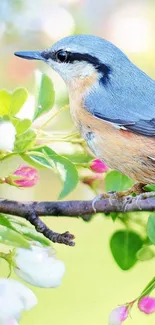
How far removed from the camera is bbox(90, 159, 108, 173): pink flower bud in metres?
1.56

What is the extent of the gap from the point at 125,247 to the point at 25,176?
0.73 ft

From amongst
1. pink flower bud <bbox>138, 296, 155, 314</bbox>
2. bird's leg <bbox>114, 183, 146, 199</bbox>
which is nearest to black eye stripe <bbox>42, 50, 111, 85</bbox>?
bird's leg <bbox>114, 183, 146, 199</bbox>

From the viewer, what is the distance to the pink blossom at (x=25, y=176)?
1464 millimetres

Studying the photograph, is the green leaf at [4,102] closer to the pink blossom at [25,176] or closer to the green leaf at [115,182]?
the pink blossom at [25,176]

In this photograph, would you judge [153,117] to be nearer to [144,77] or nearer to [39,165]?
[144,77]

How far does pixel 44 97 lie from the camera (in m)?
1.45

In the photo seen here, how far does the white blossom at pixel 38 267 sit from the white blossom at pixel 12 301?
0.02 m

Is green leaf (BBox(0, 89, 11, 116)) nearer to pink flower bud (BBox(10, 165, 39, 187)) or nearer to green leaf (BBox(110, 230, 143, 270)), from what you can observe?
pink flower bud (BBox(10, 165, 39, 187))

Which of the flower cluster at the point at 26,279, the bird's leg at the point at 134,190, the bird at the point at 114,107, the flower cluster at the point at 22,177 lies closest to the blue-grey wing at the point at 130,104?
the bird at the point at 114,107

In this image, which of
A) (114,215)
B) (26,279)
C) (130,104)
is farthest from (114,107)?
(26,279)

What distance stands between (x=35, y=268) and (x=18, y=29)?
80 centimetres

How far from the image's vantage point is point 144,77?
5.76 feet

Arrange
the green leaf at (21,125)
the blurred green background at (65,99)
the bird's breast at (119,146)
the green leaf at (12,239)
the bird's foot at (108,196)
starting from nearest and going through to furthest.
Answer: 1. the green leaf at (12,239)
2. the green leaf at (21,125)
3. the bird's foot at (108,196)
4. the bird's breast at (119,146)
5. the blurred green background at (65,99)

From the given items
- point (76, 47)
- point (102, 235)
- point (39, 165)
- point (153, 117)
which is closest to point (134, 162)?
point (153, 117)
